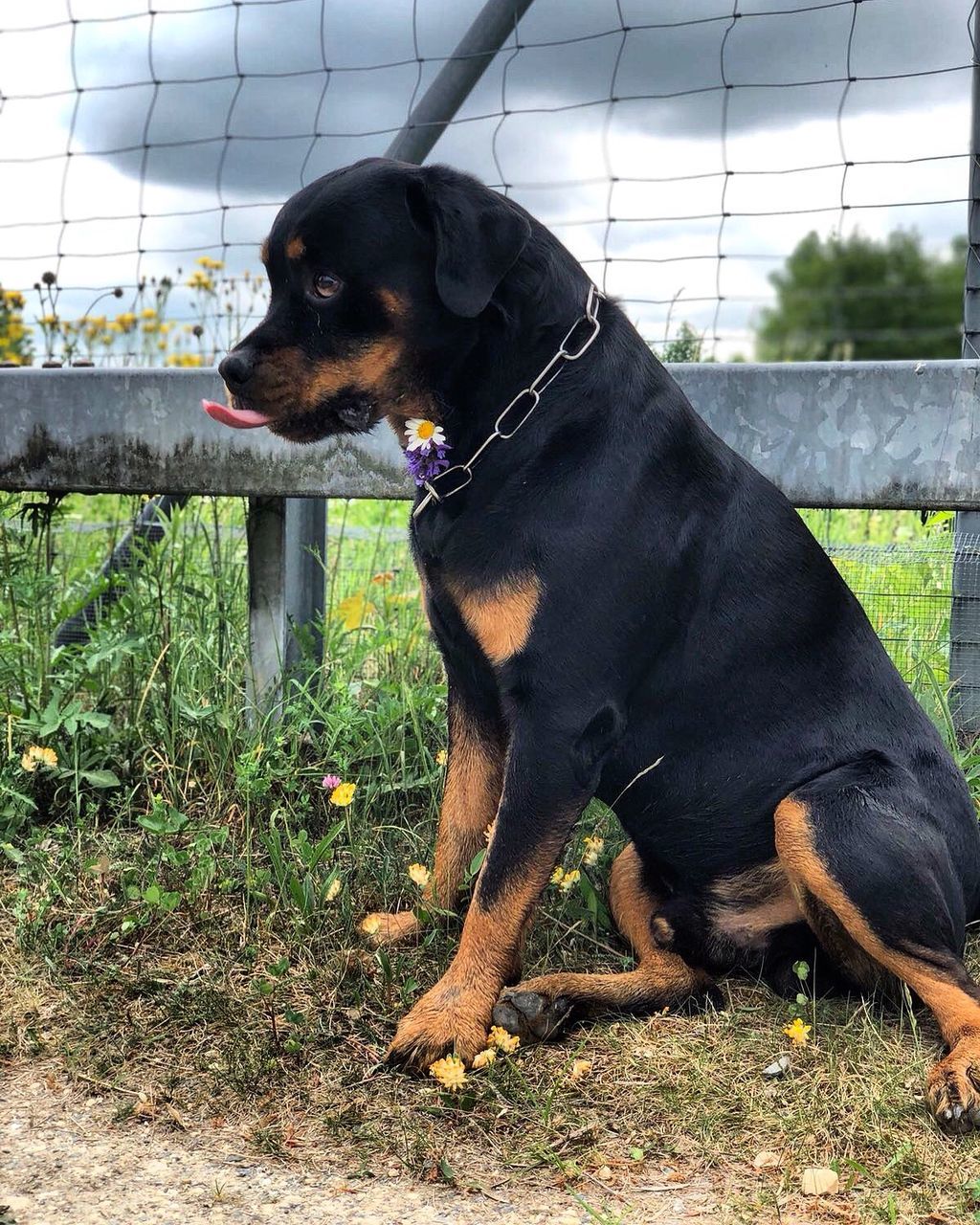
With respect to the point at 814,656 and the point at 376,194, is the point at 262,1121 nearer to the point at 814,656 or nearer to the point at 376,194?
the point at 814,656

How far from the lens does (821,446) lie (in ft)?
10.8

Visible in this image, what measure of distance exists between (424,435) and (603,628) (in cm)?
57

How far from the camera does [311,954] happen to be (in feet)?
9.78

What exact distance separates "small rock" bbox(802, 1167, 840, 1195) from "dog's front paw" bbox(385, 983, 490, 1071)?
0.69 meters

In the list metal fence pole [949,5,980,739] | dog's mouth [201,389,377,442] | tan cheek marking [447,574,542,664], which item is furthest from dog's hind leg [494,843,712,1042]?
metal fence pole [949,5,980,739]

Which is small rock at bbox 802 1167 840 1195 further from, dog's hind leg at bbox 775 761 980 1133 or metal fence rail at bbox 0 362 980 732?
metal fence rail at bbox 0 362 980 732

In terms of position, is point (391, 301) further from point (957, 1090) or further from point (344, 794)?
point (957, 1090)

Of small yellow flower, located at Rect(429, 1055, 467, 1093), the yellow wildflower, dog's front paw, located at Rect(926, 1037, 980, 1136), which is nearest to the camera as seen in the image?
dog's front paw, located at Rect(926, 1037, 980, 1136)

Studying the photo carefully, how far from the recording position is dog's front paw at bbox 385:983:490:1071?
2576mm

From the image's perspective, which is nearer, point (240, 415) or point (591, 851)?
point (240, 415)

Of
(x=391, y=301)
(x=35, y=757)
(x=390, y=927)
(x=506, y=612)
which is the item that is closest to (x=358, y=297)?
(x=391, y=301)

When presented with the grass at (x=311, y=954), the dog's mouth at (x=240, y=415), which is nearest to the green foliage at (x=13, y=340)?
the grass at (x=311, y=954)

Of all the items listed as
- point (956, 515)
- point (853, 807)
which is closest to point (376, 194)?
point (853, 807)

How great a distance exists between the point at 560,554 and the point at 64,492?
6.57ft
